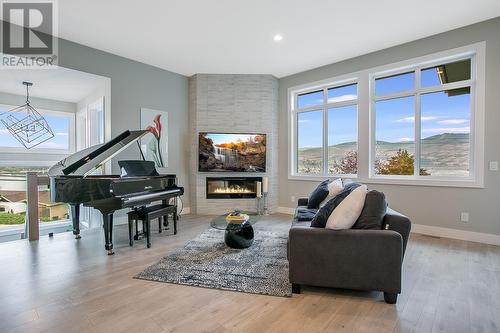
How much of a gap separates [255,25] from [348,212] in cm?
292

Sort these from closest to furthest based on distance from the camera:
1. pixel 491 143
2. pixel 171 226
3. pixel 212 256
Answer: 1. pixel 212 256
2. pixel 491 143
3. pixel 171 226

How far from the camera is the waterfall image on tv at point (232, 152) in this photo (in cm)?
548

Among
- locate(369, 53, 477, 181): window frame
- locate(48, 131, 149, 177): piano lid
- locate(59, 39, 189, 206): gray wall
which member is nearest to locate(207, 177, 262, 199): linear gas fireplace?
locate(59, 39, 189, 206): gray wall

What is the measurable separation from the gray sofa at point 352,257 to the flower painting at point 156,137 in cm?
385

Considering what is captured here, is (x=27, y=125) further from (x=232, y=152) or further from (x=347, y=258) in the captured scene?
(x=347, y=258)

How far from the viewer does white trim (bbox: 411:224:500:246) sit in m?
3.43

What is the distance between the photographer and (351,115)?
4945 millimetres

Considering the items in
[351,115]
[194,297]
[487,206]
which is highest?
[351,115]

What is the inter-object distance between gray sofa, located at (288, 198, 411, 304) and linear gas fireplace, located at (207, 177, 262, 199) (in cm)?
353

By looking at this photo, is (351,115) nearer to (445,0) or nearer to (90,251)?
(445,0)

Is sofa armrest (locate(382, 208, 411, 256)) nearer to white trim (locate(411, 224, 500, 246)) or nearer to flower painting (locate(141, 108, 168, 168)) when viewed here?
white trim (locate(411, 224, 500, 246))

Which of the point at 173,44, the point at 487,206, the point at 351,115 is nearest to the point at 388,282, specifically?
the point at 487,206

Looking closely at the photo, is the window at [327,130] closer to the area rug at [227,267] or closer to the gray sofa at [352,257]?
the area rug at [227,267]

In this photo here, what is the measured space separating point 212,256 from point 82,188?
1.81 m
